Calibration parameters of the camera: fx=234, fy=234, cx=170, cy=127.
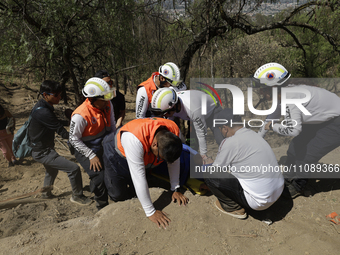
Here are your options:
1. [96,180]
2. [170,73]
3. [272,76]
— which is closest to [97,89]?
[96,180]

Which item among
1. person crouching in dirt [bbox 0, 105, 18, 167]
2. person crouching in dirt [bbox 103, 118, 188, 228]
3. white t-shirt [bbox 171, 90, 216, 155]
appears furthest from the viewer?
person crouching in dirt [bbox 0, 105, 18, 167]

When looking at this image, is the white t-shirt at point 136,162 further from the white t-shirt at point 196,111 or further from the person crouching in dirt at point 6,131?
the person crouching in dirt at point 6,131

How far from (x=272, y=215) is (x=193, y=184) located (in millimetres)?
1099

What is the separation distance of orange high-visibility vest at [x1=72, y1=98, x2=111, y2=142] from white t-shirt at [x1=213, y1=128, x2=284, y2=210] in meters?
1.79

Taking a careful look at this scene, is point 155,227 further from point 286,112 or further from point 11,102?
point 11,102

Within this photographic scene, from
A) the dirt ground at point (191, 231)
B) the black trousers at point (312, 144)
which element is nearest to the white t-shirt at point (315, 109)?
the black trousers at point (312, 144)

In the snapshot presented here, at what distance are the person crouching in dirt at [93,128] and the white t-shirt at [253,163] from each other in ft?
5.81

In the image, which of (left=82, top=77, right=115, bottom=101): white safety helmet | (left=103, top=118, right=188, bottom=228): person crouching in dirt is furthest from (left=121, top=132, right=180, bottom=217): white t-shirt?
(left=82, top=77, right=115, bottom=101): white safety helmet

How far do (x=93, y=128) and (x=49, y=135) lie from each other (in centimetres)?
100

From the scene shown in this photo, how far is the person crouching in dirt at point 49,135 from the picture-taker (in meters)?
3.49

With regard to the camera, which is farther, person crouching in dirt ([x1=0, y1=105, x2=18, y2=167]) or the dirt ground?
person crouching in dirt ([x1=0, y1=105, x2=18, y2=167])

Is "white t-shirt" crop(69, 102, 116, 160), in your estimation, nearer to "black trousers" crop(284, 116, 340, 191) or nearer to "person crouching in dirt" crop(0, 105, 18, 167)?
"black trousers" crop(284, 116, 340, 191)

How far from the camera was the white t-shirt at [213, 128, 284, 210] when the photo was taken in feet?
8.13

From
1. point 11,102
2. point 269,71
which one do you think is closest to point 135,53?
point 269,71
